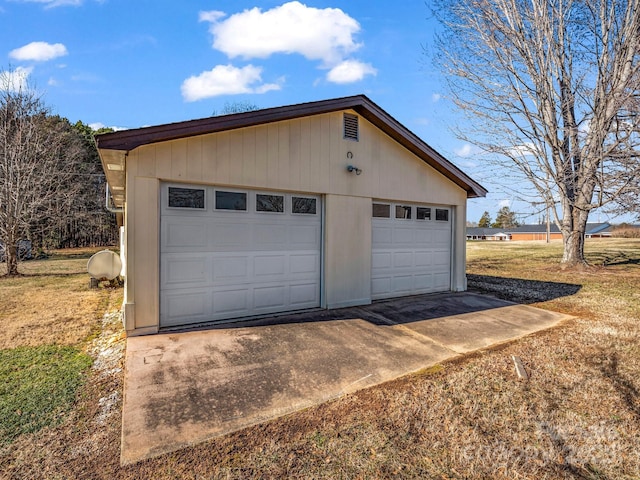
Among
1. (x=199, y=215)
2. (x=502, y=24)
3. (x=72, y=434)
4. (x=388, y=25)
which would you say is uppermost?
(x=502, y=24)

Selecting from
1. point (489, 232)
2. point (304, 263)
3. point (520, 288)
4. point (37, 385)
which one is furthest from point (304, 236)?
point (489, 232)

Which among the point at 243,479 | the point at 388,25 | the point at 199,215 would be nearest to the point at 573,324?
the point at 243,479

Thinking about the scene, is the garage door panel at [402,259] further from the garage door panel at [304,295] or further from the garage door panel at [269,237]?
the garage door panel at [269,237]

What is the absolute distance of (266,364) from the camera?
408cm

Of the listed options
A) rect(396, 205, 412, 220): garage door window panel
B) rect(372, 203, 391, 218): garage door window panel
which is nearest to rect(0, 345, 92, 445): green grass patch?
rect(372, 203, 391, 218): garage door window panel

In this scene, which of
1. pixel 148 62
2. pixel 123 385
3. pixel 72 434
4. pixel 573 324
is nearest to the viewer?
pixel 72 434

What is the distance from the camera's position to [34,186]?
12922 mm

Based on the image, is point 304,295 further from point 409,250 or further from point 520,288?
point 520,288

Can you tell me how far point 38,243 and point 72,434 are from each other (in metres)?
25.1

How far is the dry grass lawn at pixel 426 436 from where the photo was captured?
7.64 ft

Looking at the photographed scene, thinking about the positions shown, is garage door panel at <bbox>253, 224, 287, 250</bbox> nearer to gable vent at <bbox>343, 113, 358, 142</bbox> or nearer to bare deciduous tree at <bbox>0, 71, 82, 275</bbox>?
gable vent at <bbox>343, 113, 358, 142</bbox>

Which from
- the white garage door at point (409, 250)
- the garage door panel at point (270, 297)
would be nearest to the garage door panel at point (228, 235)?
the garage door panel at point (270, 297)

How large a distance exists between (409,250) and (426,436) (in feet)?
19.0

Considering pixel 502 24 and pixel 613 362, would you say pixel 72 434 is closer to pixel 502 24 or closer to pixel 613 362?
pixel 613 362
